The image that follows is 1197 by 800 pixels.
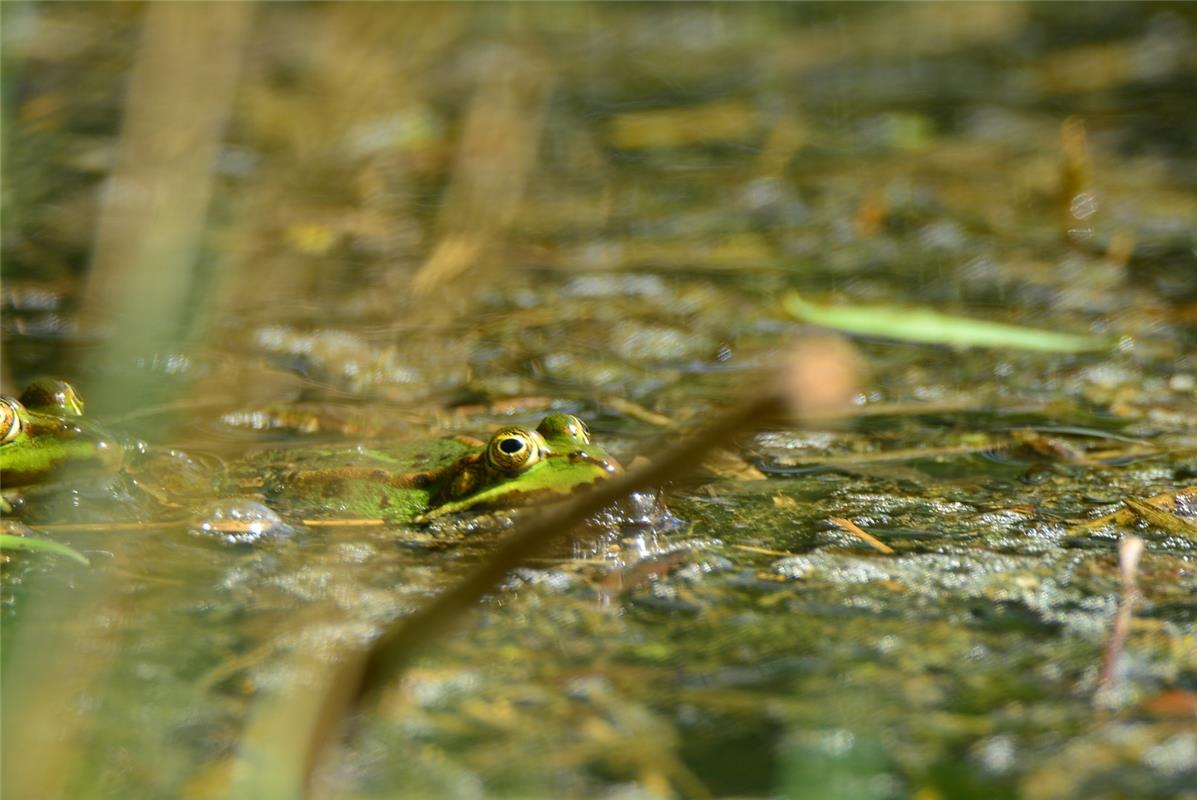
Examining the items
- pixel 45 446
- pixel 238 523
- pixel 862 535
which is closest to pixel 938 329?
pixel 862 535

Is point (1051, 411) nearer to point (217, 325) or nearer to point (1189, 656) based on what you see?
point (1189, 656)

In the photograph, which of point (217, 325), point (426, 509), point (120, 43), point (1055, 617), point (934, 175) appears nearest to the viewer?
point (1055, 617)

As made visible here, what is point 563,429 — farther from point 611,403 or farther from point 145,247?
point 145,247

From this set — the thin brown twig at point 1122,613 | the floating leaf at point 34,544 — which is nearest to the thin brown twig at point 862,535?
the thin brown twig at point 1122,613

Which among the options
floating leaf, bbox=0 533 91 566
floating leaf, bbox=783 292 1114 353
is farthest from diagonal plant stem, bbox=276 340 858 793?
floating leaf, bbox=783 292 1114 353

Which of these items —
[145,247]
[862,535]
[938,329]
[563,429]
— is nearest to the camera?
[145,247]

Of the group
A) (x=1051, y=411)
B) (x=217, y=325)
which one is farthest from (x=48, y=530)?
(x=1051, y=411)
